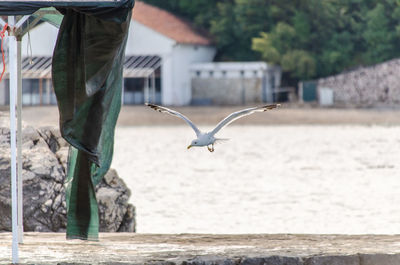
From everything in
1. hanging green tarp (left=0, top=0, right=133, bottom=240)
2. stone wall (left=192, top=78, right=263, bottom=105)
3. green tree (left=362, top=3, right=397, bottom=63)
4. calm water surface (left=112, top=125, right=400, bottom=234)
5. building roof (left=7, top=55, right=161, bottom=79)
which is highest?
green tree (left=362, top=3, right=397, bottom=63)

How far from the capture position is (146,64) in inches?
1721

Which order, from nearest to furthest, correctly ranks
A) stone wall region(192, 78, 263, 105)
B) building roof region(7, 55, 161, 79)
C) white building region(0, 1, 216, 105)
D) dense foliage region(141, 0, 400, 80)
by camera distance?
building roof region(7, 55, 161, 79), white building region(0, 1, 216, 105), stone wall region(192, 78, 263, 105), dense foliage region(141, 0, 400, 80)

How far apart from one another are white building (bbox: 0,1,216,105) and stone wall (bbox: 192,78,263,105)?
54 centimetres

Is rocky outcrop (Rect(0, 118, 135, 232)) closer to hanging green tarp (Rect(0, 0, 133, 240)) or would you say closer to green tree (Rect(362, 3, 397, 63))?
hanging green tarp (Rect(0, 0, 133, 240))

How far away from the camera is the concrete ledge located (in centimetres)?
752

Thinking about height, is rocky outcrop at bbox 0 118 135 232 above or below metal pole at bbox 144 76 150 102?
below

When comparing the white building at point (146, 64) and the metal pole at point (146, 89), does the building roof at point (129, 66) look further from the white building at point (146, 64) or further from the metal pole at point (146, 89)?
the metal pole at point (146, 89)

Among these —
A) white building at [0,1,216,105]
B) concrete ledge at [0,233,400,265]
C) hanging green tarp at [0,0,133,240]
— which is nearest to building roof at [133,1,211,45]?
white building at [0,1,216,105]

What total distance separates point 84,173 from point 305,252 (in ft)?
7.02

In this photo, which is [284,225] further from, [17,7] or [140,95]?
[140,95]

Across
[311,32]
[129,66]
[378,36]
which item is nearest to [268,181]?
[129,66]

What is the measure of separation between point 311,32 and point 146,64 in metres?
8.15

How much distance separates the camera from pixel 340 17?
45219 mm

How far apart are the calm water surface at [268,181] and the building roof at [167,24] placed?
10.5 metres
